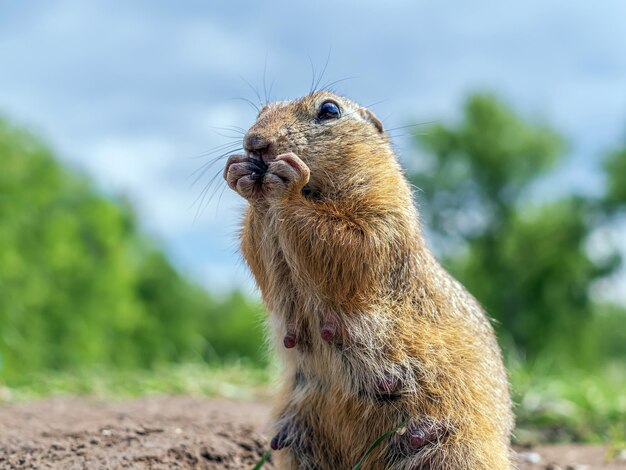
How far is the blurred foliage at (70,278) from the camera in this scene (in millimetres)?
31547

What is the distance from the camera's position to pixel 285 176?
4160mm

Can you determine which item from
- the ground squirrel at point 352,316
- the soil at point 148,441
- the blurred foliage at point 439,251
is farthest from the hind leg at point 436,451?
the blurred foliage at point 439,251

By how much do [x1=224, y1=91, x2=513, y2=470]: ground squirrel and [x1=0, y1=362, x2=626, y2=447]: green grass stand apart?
13.0 ft

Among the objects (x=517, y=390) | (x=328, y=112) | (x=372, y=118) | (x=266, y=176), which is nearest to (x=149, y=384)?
(x=517, y=390)

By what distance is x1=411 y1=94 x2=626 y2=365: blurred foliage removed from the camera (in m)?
37.5

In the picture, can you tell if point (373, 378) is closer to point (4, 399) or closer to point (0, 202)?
point (4, 399)

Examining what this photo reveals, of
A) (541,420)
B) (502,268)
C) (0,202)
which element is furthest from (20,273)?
(541,420)

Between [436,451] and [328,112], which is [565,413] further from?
[328,112]

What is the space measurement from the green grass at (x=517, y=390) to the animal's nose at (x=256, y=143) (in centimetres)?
473

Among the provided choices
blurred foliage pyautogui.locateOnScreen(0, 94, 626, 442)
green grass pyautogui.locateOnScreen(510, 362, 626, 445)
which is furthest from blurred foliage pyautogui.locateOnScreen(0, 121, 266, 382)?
green grass pyautogui.locateOnScreen(510, 362, 626, 445)

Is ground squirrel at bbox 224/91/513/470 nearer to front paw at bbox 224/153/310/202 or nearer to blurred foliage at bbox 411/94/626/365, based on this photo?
front paw at bbox 224/153/310/202

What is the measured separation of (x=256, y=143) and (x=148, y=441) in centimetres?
243

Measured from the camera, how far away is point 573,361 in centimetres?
3791

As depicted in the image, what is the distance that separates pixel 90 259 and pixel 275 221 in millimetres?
34741
